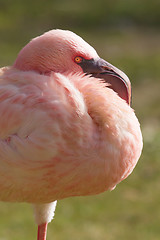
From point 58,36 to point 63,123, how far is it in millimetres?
277

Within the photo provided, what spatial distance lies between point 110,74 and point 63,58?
0.53 ft

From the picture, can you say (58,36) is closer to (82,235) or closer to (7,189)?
(7,189)

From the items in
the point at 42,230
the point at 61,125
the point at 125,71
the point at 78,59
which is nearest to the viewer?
the point at 61,125

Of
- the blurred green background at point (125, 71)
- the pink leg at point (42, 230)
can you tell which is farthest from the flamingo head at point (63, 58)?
the blurred green background at point (125, 71)

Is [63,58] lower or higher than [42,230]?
higher

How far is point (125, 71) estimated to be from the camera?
7352 mm

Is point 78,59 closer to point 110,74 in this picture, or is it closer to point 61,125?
point 110,74

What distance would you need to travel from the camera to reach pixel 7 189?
1.50 meters

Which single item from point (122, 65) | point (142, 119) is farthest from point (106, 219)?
point (122, 65)

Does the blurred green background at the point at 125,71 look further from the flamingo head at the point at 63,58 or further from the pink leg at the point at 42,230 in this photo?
the flamingo head at the point at 63,58

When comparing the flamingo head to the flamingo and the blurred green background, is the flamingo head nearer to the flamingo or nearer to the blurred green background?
the flamingo

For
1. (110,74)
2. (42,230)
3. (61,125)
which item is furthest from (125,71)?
(61,125)

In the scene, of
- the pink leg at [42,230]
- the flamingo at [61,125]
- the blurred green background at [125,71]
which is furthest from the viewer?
the blurred green background at [125,71]

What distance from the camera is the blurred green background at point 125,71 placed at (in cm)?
362
